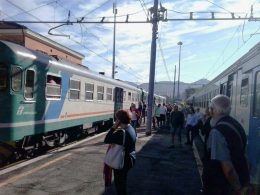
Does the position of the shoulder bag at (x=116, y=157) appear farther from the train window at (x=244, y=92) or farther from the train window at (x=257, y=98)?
the train window at (x=244, y=92)

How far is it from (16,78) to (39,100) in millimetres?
1290

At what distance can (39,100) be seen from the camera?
37.2 ft

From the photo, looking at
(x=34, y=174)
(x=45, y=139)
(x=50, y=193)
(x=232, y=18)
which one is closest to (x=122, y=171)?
A: (x=50, y=193)

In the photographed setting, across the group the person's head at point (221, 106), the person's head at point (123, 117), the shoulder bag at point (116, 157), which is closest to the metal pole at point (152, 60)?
the person's head at point (123, 117)

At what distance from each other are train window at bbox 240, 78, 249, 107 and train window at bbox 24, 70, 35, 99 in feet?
17.9

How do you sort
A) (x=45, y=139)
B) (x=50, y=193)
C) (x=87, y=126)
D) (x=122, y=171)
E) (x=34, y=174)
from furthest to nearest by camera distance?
1. (x=87, y=126)
2. (x=45, y=139)
3. (x=34, y=174)
4. (x=50, y=193)
5. (x=122, y=171)

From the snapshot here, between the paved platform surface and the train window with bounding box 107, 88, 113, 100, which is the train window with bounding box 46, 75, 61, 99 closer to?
the paved platform surface

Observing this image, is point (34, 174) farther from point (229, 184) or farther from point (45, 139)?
point (229, 184)

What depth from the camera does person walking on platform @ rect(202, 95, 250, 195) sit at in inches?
164

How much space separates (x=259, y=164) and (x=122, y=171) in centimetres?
226

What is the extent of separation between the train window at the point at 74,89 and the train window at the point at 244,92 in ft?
22.5

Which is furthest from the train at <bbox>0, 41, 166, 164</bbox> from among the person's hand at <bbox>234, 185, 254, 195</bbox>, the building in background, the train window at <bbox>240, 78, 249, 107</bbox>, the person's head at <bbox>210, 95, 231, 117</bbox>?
the building in background

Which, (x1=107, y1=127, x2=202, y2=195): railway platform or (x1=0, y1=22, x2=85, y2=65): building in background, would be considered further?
(x1=0, y1=22, x2=85, y2=65): building in background

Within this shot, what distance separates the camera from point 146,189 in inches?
319
